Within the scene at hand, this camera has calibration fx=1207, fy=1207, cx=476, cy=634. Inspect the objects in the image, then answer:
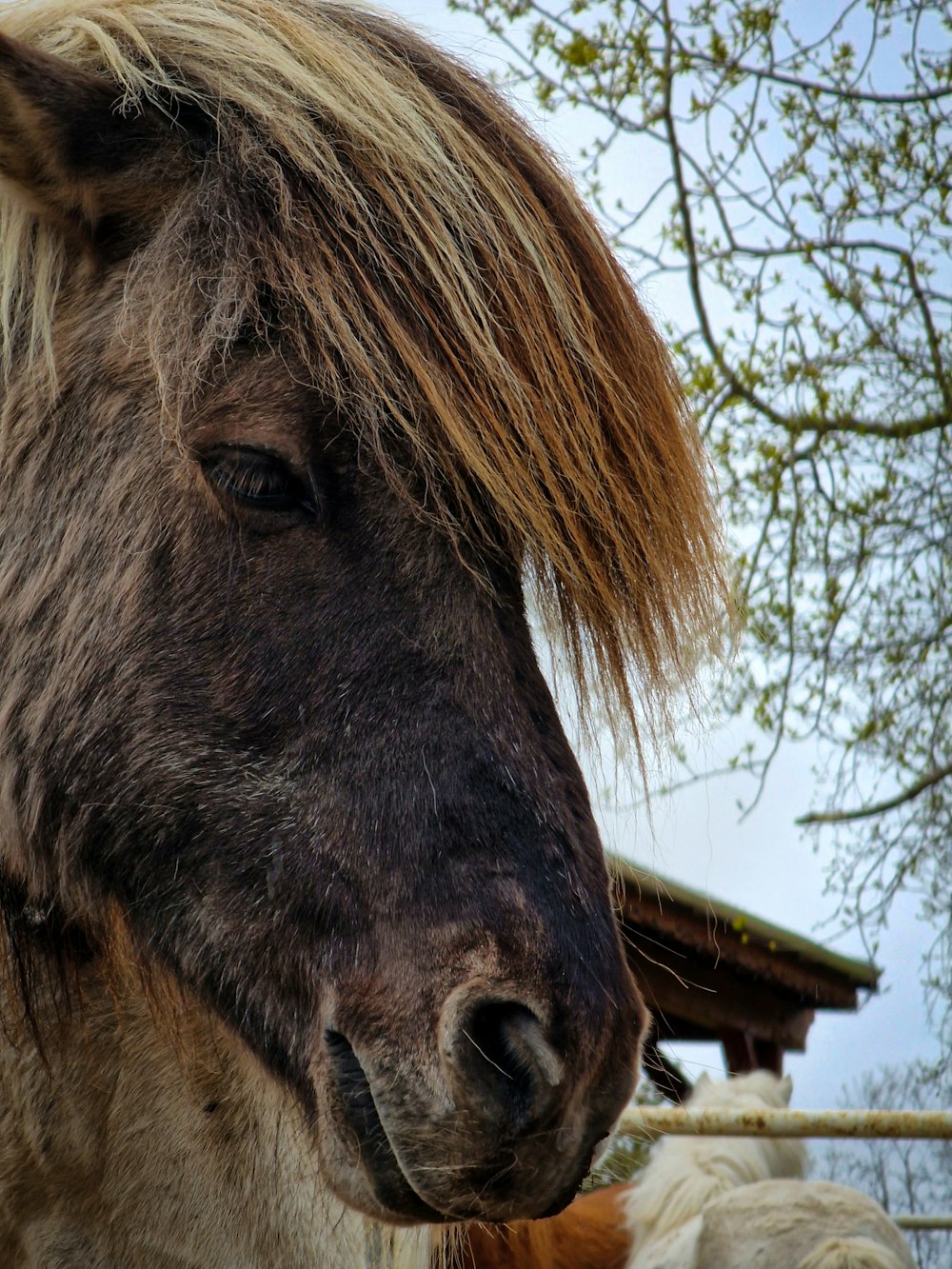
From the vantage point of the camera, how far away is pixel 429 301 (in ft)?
5.32

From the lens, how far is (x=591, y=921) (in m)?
1.30

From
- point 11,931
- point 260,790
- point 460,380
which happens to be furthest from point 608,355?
point 11,931

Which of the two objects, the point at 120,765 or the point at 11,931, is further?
the point at 11,931

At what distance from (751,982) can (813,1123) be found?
131 inches

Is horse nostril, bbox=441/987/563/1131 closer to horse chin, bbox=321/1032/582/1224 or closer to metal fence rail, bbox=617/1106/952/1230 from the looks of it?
horse chin, bbox=321/1032/582/1224

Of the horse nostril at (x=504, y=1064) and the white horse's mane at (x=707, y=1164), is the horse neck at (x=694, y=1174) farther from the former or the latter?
the horse nostril at (x=504, y=1064)

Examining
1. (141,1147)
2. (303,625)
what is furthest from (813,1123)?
(303,625)

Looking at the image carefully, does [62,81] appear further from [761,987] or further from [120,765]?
[761,987]

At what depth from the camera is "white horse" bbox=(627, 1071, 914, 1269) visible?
108 inches

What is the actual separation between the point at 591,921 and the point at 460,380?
706mm

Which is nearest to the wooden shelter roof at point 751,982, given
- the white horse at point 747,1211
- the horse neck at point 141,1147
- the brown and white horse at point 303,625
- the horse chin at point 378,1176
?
the white horse at point 747,1211

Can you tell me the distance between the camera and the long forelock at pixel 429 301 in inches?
61.0

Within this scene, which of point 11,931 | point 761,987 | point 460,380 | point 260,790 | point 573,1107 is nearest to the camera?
point 573,1107

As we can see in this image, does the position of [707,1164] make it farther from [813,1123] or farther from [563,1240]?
[813,1123]
